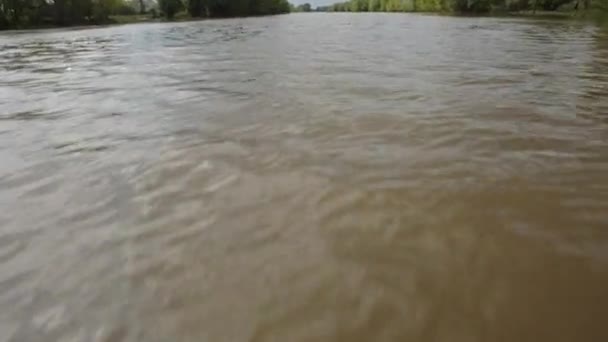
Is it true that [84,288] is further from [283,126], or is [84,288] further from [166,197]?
[283,126]

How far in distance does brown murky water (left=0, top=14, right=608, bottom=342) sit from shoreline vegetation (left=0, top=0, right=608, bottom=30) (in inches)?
1294

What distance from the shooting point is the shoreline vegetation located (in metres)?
44.4

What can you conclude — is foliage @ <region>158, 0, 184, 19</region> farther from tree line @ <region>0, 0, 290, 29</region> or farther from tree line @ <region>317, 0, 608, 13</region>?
tree line @ <region>317, 0, 608, 13</region>

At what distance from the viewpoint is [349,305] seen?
214cm

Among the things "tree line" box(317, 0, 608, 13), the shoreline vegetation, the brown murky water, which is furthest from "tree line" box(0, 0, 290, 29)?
the brown murky water

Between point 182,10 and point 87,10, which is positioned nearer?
point 87,10

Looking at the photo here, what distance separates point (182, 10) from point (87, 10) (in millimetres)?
18732

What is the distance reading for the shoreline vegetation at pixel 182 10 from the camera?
44.4 metres

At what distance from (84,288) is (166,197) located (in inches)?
43.8

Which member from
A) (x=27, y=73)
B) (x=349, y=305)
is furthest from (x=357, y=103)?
(x=27, y=73)

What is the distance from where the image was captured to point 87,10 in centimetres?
5253

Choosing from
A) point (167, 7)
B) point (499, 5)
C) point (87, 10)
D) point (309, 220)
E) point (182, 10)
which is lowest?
point (309, 220)

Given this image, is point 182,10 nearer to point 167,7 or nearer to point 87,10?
point 167,7

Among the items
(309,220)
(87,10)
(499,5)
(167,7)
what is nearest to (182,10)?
(167,7)
